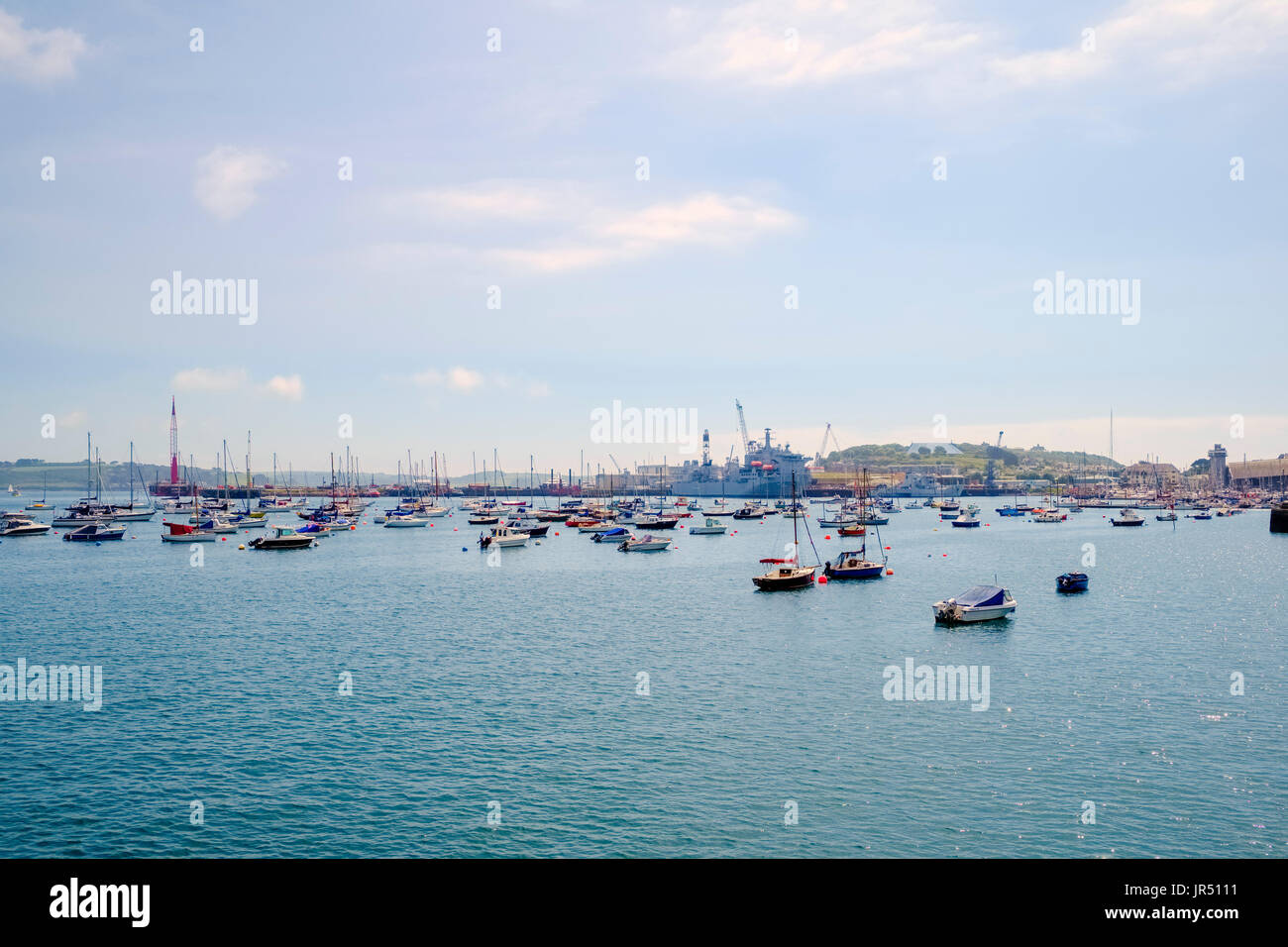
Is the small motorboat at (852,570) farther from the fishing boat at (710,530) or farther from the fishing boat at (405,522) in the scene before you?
the fishing boat at (405,522)

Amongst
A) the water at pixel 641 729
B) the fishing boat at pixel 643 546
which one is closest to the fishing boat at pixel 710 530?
the fishing boat at pixel 643 546

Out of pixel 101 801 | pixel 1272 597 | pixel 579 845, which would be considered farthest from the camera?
pixel 1272 597

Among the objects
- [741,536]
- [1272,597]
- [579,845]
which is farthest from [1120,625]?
[741,536]

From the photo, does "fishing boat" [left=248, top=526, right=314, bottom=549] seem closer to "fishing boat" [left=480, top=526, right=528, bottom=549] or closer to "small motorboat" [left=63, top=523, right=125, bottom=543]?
"fishing boat" [left=480, top=526, right=528, bottom=549]

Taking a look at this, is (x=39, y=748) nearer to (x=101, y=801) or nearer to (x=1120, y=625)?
(x=101, y=801)

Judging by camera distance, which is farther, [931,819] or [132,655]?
[132,655]

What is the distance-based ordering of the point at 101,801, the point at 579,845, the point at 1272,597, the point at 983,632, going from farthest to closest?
1. the point at 1272,597
2. the point at 983,632
3. the point at 101,801
4. the point at 579,845
